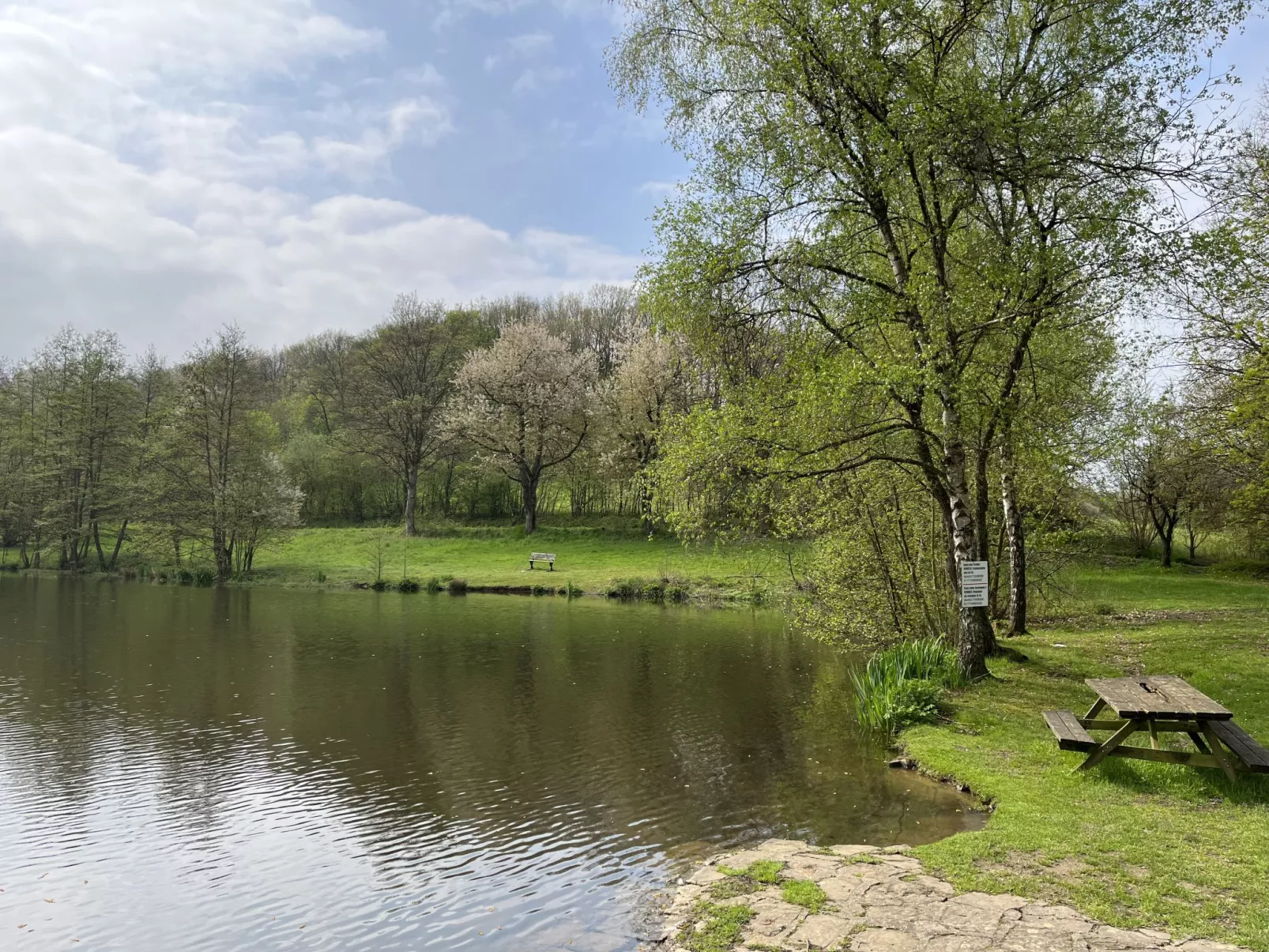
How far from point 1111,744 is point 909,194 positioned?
10196 millimetres

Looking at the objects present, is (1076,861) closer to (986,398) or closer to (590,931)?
(590,931)

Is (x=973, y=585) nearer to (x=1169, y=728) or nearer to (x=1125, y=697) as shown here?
(x=1125, y=697)

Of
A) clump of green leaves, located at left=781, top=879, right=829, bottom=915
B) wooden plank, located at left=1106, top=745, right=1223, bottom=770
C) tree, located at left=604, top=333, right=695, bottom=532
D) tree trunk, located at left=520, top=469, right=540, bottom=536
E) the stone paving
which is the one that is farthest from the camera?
tree trunk, located at left=520, top=469, right=540, bottom=536

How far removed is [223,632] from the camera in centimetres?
2398

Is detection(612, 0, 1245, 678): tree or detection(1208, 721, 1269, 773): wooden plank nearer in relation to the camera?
detection(1208, 721, 1269, 773): wooden plank

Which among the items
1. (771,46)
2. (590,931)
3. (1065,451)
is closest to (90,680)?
(590,931)

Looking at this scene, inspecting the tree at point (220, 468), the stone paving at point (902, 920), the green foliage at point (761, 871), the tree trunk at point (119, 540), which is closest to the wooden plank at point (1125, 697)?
the stone paving at point (902, 920)

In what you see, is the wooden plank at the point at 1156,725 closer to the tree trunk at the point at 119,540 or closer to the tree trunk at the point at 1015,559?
the tree trunk at the point at 1015,559

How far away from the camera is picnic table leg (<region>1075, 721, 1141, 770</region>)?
27.0 feet

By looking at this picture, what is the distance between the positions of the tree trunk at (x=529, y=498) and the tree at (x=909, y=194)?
3452cm

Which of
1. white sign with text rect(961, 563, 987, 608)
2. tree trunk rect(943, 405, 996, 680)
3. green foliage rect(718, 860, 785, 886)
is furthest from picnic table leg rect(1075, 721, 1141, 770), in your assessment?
tree trunk rect(943, 405, 996, 680)

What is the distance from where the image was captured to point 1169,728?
816 centimetres

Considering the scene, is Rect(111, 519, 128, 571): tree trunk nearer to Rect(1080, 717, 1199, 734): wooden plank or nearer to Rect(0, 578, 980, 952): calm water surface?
Rect(0, 578, 980, 952): calm water surface

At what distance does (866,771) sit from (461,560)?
35.0 metres
